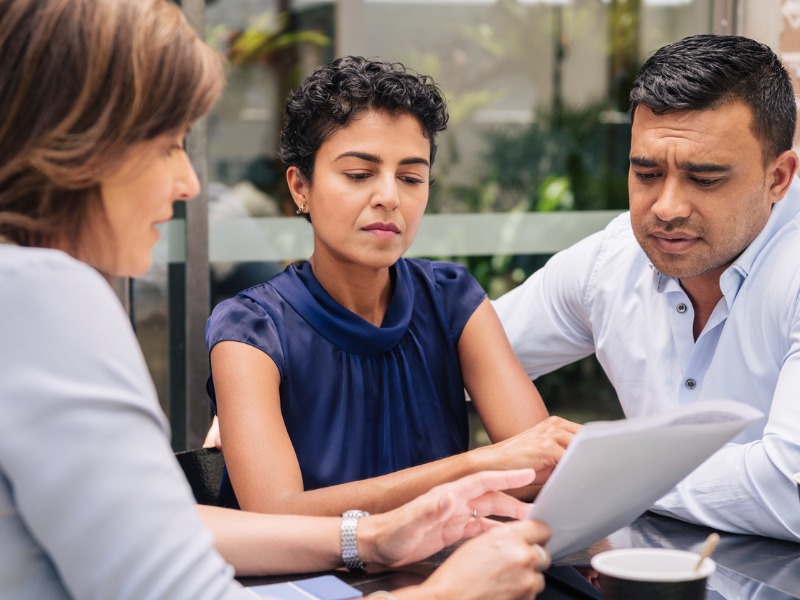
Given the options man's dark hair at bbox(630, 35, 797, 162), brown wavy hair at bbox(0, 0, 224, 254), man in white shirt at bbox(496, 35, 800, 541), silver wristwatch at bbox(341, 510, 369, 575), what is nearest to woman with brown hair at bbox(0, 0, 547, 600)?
brown wavy hair at bbox(0, 0, 224, 254)

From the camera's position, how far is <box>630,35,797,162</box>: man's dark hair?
6.85ft

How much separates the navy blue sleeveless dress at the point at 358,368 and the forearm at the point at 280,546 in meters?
0.47

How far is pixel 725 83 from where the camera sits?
209cm

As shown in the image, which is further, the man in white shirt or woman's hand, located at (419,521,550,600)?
the man in white shirt

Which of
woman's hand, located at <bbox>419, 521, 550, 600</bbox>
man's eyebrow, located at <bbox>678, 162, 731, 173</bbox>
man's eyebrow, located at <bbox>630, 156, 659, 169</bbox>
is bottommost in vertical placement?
woman's hand, located at <bbox>419, 521, 550, 600</bbox>

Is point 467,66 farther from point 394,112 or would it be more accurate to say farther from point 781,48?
point 394,112

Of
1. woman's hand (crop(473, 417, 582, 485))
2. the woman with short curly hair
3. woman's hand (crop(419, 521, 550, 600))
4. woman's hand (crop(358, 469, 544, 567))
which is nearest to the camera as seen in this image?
woman's hand (crop(419, 521, 550, 600))

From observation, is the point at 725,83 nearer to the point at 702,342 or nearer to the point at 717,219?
the point at 717,219

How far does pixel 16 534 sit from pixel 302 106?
1347 mm

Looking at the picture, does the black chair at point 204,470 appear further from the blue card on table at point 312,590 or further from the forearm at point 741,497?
the forearm at point 741,497

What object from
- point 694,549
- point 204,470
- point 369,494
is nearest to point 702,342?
point 694,549

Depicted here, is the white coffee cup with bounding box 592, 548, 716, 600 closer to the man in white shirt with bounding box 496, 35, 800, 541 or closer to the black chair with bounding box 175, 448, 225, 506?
the man in white shirt with bounding box 496, 35, 800, 541

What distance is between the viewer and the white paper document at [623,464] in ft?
3.85

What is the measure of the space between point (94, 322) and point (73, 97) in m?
0.25
